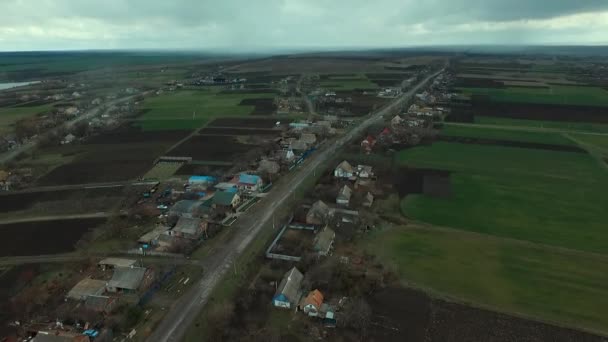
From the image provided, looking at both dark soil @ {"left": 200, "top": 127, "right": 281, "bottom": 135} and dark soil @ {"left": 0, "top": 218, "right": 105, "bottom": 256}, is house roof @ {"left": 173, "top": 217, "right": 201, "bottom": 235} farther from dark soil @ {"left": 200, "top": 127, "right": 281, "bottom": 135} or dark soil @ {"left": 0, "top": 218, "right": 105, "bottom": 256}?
dark soil @ {"left": 200, "top": 127, "right": 281, "bottom": 135}

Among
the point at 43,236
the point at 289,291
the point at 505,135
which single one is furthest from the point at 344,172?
the point at 505,135

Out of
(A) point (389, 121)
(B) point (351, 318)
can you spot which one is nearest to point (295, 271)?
(B) point (351, 318)

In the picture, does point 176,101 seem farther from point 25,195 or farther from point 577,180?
point 577,180

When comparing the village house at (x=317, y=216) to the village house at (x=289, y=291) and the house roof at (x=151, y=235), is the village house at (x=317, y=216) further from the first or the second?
the house roof at (x=151, y=235)

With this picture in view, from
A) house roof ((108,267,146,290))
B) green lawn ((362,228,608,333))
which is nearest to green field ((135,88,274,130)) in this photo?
house roof ((108,267,146,290))

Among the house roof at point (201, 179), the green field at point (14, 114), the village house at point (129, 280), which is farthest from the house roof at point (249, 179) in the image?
the green field at point (14, 114)

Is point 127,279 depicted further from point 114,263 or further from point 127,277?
point 114,263
